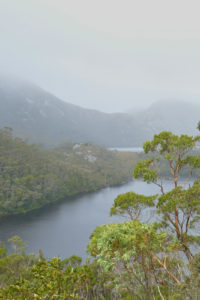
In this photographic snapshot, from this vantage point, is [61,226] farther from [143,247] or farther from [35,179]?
[143,247]

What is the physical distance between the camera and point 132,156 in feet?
587

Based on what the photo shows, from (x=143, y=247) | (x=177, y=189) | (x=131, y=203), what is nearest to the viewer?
(x=143, y=247)

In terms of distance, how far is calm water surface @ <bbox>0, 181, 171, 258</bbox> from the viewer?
41.7 metres

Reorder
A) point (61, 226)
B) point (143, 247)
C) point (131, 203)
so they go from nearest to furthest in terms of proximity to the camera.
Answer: point (143, 247), point (131, 203), point (61, 226)

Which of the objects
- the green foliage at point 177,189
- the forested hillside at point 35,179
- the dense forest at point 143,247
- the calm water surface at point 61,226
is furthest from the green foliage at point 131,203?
the forested hillside at point 35,179

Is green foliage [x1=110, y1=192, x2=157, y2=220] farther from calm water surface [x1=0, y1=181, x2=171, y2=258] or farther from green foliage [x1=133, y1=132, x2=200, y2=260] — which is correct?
calm water surface [x1=0, y1=181, x2=171, y2=258]

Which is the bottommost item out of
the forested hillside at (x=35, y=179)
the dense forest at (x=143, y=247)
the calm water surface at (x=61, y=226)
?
the calm water surface at (x=61, y=226)

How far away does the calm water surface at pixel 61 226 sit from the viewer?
41.7 metres

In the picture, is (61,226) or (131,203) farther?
(61,226)

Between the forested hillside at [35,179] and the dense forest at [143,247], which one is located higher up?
the dense forest at [143,247]

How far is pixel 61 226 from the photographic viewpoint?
5331 centimetres

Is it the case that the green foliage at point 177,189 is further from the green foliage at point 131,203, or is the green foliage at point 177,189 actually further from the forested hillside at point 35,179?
the forested hillside at point 35,179

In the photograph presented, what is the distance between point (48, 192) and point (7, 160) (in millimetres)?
22714

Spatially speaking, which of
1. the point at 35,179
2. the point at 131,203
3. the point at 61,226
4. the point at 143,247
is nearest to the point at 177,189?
the point at 131,203
